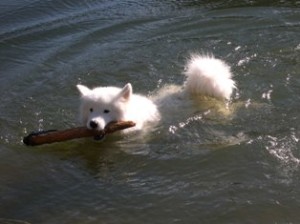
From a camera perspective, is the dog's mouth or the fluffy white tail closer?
the dog's mouth

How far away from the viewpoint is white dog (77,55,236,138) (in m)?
5.79

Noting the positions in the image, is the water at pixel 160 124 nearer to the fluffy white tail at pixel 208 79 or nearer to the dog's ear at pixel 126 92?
the fluffy white tail at pixel 208 79

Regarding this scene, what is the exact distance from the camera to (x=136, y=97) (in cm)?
637

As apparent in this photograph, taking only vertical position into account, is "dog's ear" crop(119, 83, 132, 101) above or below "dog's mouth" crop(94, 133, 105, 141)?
above

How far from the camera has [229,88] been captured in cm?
666

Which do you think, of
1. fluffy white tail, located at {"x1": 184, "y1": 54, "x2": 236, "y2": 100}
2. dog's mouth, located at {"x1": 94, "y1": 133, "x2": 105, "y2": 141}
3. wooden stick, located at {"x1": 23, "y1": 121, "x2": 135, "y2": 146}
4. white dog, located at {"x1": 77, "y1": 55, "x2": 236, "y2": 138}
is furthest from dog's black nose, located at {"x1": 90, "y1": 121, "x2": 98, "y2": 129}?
fluffy white tail, located at {"x1": 184, "y1": 54, "x2": 236, "y2": 100}

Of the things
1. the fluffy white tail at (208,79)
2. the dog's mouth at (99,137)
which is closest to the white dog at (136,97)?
the fluffy white tail at (208,79)

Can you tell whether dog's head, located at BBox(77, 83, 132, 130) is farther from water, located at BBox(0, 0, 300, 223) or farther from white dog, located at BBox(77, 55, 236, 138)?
water, located at BBox(0, 0, 300, 223)

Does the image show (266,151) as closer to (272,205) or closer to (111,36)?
(272,205)

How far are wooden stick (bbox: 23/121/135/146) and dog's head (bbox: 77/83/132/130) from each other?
81 millimetres

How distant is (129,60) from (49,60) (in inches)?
51.1

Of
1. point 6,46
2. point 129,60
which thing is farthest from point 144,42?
point 6,46

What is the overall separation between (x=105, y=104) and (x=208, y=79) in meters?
1.39

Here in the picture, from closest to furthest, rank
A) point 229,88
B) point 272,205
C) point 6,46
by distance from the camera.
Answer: point 272,205 → point 229,88 → point 6,46
